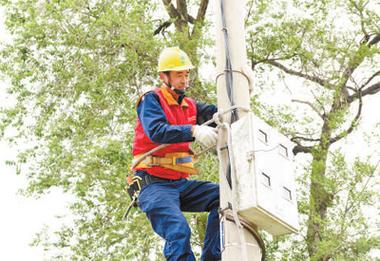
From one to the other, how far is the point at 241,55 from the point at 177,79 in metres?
0.67

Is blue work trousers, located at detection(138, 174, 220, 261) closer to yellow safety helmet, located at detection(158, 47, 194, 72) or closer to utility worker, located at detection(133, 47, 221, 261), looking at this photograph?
utility worker, located at detection(133, 47, 221, 261)

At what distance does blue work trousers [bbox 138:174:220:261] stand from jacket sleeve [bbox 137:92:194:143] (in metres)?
0.33

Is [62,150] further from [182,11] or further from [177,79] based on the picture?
[177,79]

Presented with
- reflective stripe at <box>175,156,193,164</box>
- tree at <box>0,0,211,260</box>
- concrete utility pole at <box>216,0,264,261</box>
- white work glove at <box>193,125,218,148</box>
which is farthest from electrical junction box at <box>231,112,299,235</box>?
tree at <box>0,0,211,260</box>

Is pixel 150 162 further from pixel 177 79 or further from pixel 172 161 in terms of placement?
pixel 177 79

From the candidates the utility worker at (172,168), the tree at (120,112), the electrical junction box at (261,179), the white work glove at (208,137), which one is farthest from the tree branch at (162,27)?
the electrical junction box at (261,179)

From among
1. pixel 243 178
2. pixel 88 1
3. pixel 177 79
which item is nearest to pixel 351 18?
pixel 88 1

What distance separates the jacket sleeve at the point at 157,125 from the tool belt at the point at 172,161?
0.23m

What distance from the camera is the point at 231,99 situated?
121 inches

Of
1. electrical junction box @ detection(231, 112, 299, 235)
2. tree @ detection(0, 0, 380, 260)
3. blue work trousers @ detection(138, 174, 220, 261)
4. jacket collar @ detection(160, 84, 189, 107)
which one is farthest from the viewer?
tree @ detection(0, 0, 380, 260)

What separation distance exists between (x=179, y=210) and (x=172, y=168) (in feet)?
0.93

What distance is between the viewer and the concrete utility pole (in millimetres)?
2807

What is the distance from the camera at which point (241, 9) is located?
3.36 metres

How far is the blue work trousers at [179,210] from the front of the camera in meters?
3.30
